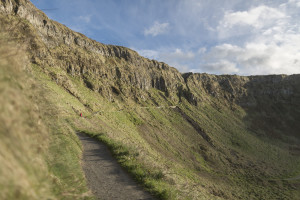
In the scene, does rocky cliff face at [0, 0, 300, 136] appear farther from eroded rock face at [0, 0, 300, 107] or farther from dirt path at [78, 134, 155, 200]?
dirt path at [78, 134, 155, 200]

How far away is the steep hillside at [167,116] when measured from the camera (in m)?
30.9

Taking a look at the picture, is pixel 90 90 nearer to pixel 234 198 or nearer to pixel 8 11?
pixel 8 11

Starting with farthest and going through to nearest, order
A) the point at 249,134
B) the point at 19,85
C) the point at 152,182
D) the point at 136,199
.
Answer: the point at 249,134
the point at 152,182
the point at 136,199
the point at 19,85

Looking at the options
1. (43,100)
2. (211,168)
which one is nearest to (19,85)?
(43,100)

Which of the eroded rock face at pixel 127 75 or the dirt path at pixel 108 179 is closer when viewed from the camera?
the dirt path at pixel 108 179

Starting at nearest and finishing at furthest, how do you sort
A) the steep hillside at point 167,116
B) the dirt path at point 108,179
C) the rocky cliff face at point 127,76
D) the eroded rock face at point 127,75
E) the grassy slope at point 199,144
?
the dirt path at point 108,179 < the steep hillside at point 167,116 < the grassy slope at point 199,144 < the rocky cliff face at point 127,76 < the eroded rock face at point 127,75

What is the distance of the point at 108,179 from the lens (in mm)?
7598

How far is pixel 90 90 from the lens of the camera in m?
60.2

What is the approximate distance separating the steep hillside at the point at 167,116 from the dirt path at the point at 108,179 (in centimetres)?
55

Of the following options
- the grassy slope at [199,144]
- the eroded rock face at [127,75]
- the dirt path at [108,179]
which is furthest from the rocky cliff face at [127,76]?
the dirt path at [108,179]

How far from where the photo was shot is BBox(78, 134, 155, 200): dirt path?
6.48 metres

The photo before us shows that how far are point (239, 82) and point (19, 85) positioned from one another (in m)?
Answer: 155

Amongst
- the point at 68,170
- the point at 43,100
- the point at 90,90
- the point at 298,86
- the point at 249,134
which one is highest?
the point at 298,86

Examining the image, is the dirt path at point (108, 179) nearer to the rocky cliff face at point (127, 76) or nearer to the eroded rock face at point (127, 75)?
the rocky cliff face at point (127, 76)
